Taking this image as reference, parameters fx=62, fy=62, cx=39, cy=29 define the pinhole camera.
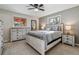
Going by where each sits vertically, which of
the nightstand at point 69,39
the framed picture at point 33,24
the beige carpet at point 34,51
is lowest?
the beige carpet at point 34,51

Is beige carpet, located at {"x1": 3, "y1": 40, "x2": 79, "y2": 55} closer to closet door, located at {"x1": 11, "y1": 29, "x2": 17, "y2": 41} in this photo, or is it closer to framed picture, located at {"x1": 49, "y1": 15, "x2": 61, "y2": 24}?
closet door, located at {"x1": 11, "y1": 29, "x2": 17, "y2": 41}

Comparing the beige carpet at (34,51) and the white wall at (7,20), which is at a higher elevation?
the white wall at (7,20)

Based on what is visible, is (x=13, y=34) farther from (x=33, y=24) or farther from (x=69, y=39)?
→ (x=69, y=39)

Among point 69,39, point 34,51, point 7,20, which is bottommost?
point 34,51

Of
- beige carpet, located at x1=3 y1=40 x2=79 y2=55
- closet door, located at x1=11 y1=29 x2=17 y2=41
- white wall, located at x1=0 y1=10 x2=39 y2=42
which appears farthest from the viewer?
closet door, located at x1=11 y1=29 x2=17 y2=41

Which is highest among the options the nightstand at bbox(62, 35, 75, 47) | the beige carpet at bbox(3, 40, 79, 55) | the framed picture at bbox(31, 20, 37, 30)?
the framed picture at bbox(31, 20, 37, 30)

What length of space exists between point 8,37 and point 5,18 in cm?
131

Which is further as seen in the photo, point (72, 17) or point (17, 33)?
point (17, 33)

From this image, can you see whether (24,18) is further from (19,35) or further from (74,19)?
(74,19)

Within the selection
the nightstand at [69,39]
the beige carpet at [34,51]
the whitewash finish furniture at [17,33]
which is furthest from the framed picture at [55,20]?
the whitewash finish furniture at [17,33]

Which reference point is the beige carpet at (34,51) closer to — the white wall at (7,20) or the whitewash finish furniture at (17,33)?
the whitewash finish furniture at (17,33)

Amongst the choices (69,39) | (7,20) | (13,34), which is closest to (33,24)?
(13,34)

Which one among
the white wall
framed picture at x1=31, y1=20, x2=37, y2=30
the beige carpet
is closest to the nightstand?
the beige carpet
